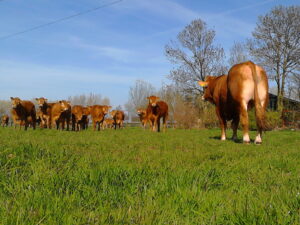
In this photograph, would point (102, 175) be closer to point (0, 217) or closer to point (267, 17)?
point (0, 217)

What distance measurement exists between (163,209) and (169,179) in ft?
2.76

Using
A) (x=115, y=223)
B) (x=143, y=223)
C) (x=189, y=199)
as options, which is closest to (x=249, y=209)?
(x=189, y=199)

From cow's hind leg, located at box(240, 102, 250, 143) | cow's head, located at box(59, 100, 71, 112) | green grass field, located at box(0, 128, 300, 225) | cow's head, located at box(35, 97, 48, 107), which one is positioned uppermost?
cow's head, located at box(35, 97, 48, 107)

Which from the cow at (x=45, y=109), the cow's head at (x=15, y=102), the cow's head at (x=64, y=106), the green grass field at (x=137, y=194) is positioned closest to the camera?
the green grass field at (x=137, y=194)

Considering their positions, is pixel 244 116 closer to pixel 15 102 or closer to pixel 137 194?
pixel 137 194

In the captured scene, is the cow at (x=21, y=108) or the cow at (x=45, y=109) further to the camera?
the cow at (x=45, y=109)

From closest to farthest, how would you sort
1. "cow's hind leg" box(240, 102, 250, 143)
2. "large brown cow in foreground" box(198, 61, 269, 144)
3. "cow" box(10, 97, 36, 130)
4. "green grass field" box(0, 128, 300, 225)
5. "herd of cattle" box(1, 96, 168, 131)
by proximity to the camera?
"green grass field" box(0, 128, 300, 225) → "large brown cow in foreground" box(198, 61, 269, 144) → "cow's hind leg" box(240, 102, 250, 143) → "cow" box(10, 97, 36, 130) → "herd of cattle" box(1, 96, 168, 131)

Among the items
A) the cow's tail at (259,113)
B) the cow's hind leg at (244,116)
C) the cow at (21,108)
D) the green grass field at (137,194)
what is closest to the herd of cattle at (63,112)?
the cow at (21,108)

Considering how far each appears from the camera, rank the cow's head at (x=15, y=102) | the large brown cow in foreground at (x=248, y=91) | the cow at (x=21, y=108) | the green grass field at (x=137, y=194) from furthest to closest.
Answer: the cow at (x=21, y=108), the cow's head at (x=15, y=102), the large brown cow in foreground at (x=248, y=91), the green grass field at (x=137, y=194)

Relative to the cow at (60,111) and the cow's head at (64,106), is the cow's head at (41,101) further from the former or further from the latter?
the cow's head at (64,106)

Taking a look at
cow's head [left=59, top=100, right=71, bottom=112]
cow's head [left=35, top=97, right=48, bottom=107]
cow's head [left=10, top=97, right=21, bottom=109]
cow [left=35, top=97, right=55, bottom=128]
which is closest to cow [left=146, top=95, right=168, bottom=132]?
cow's head [left=59, top=100, right=71, bottom=112]

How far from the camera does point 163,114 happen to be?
64.8 feet

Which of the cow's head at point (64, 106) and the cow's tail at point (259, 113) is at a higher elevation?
the cow's head at point (64, 106)

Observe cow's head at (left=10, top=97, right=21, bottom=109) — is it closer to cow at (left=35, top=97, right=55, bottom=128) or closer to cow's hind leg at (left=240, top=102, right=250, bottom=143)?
cow at (left=35, top=97, right=55, bottom=128)
